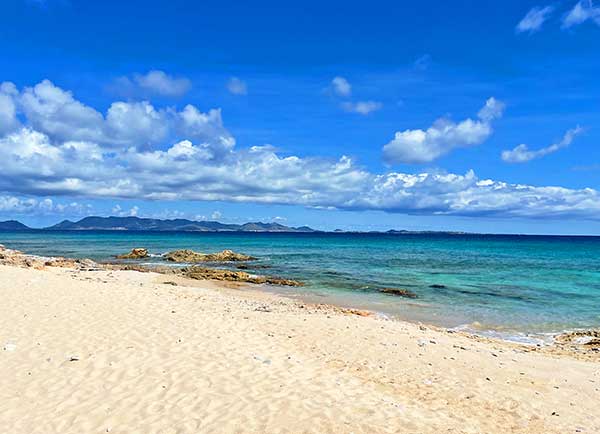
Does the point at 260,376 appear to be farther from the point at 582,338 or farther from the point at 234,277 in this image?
the point at 234,277

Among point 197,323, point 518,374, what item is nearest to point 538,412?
point 518,374

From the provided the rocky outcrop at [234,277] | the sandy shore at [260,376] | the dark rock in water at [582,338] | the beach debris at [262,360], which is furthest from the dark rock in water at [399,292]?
the beach debris at [262,360]

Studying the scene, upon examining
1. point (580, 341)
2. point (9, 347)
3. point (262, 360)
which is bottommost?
point (580, 341)

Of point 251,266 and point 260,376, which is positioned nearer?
point 260,376

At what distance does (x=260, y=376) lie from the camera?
9211 mm

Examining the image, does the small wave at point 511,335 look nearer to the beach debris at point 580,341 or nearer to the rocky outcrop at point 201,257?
the beach debris at point 580,341

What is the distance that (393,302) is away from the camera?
23.8 metres

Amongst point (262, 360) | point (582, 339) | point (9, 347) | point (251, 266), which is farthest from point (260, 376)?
point (251, 266)

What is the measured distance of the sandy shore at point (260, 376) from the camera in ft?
24.2

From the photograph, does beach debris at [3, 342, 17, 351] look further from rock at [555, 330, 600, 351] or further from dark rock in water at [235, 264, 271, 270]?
dark rock in water at [235, 264, 271, 270]

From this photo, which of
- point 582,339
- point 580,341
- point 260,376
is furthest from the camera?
point 582,339

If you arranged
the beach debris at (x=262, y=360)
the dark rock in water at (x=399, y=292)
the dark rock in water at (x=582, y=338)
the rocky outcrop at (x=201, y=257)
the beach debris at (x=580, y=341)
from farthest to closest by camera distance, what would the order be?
the rocky outcrop at (x=201, y=257) → the dark rock in water at (x=399, y=292) → the dark rock in water at (x=582, y=338) → the beach debris at (x=580, y=341) → the beach debris at (x=262, y=360)

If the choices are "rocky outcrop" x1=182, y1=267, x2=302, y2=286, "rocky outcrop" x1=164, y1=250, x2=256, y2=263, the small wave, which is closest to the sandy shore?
the small wave

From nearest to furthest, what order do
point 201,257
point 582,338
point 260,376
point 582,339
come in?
point 260,376
point 582,339
point 582,338
point 201,257
